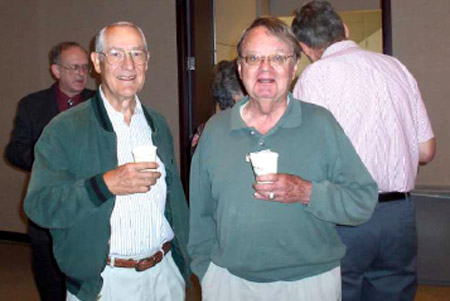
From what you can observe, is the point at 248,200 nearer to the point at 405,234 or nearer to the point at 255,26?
the point at 255,26

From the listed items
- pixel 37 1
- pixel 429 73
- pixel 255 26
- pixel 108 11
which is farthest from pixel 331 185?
pixel 37 1

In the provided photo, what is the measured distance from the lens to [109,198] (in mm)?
1820

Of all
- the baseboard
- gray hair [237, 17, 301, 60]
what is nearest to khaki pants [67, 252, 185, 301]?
gray hair [237, 17, 301, 60]

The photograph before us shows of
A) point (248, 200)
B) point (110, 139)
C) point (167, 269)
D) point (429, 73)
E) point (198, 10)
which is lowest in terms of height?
point (167, 269)

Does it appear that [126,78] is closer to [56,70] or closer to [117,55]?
[117,55]

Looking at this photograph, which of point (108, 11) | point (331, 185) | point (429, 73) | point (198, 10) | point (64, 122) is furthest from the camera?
point (108, 11)

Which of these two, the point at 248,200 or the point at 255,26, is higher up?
the point at 255,26

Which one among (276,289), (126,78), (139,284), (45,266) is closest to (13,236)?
(45,266)

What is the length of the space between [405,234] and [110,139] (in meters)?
1.42

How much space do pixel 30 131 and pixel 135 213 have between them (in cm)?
146

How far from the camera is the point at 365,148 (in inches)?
95.1

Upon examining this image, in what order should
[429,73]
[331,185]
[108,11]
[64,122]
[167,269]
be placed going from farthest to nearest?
[108,11], [429,73], [167,269], [64,122], [331,185]

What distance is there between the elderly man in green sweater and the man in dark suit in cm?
152

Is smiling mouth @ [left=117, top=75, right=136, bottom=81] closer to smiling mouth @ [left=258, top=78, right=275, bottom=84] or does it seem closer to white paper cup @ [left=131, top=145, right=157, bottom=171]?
white paper cup @ [left=131, top=145, right=157, bottom=171]
